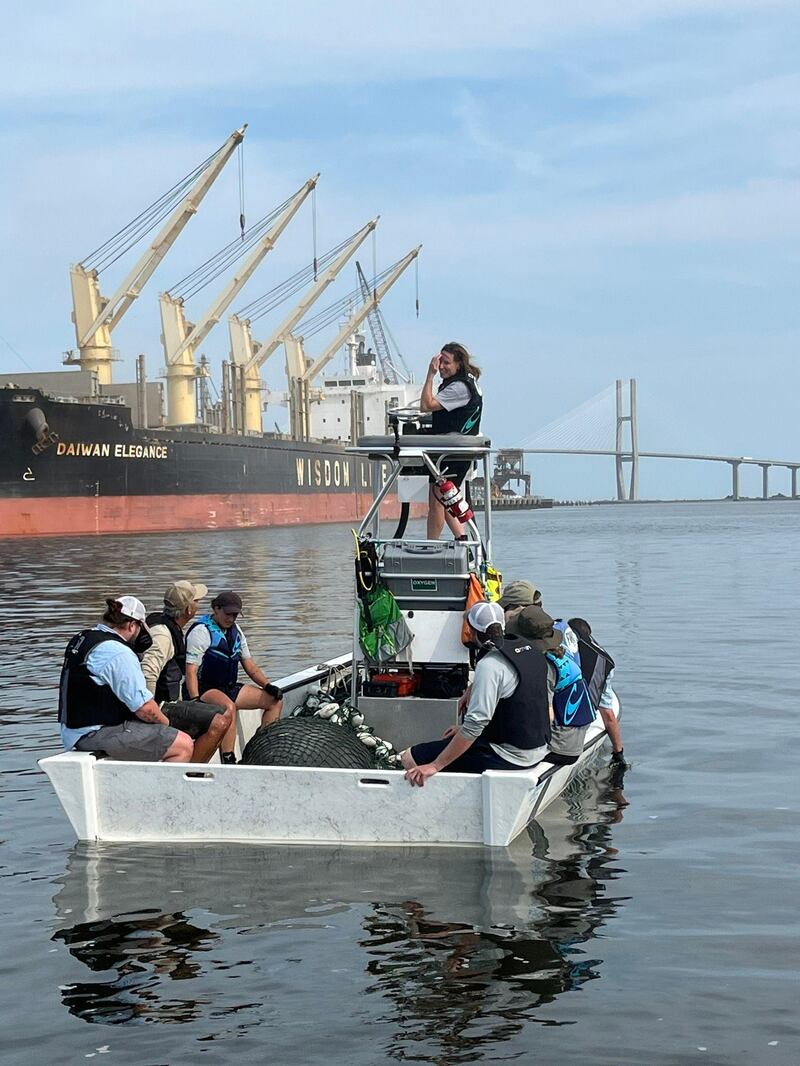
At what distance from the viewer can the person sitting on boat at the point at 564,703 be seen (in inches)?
358

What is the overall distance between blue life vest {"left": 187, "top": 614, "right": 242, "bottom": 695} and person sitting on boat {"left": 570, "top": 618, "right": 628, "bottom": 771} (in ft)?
8.72

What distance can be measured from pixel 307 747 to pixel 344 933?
90.6 inches

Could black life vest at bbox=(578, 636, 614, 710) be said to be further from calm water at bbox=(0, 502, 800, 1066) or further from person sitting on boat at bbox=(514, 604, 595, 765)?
person sitting on boat at bbox=(514, 604, 595, 765)

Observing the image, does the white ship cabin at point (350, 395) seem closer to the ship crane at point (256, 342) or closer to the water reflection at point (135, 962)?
the ship crane at point (256, 342)

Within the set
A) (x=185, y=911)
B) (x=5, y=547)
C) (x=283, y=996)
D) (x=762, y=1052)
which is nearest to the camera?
(x=762, y=1052)

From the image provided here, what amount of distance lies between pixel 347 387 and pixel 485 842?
97280 millimetres

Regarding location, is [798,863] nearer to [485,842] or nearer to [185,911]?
[485,842]

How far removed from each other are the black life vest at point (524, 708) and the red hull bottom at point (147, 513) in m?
36.2

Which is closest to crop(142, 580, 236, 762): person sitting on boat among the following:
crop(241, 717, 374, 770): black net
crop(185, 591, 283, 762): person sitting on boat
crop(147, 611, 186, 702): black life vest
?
crop(147, 611, 186, 702): black life vest

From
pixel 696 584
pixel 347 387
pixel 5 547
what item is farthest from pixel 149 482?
pixel 347 387

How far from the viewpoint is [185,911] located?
751cm

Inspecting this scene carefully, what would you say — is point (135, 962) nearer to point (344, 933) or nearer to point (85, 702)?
point (344, 933)

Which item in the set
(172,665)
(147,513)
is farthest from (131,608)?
(147,513)

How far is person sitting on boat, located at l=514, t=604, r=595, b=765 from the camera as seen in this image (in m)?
9.09
